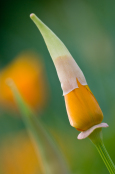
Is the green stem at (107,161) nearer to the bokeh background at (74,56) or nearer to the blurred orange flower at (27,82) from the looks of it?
the bokeh background at (74,56)

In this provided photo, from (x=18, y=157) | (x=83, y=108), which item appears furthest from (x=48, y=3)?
(x=83, y=108)

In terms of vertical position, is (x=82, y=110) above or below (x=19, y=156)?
above

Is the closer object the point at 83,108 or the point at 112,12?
the point at 83,108

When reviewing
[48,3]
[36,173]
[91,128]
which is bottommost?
[36,173]

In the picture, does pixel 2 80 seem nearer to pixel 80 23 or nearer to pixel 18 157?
pixel 18 157

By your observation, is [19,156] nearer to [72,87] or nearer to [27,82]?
[27,82]

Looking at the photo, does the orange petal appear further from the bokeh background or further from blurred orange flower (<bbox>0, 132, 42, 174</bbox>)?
blurred orange flower (<bbox>0, 132, 42, 174</bbox>)

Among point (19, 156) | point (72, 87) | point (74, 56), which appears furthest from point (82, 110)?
point (74, 56)
